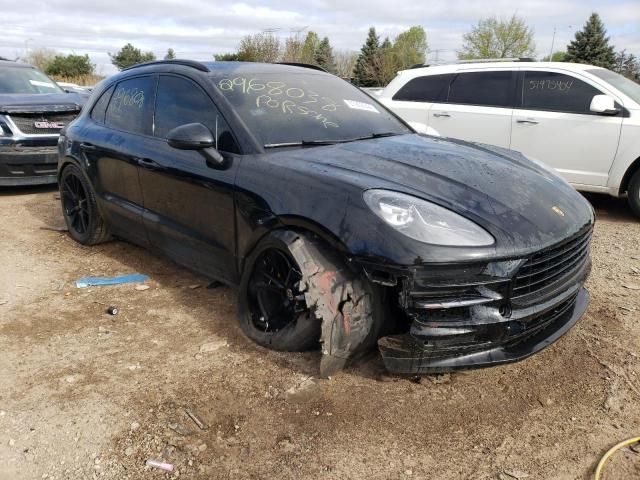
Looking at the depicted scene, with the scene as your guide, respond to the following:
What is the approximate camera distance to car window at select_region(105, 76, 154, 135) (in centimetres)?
409

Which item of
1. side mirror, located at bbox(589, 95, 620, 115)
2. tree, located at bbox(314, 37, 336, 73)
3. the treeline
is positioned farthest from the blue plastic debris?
tree, located at bbox(314, 37, 336, 73)

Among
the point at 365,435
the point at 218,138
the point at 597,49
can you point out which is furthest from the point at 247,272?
the point at 597,49

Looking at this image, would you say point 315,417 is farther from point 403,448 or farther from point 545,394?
point 545,394

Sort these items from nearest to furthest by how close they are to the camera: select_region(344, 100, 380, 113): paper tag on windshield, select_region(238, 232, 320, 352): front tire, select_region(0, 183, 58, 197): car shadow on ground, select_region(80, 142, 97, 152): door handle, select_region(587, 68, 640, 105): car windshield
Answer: select_region(238, 232, 320, 352): front tire
select_region(344, 100, 380, 113): paper tag on windshield
select_region(80, 142, 97, 152): door handle
select_region(587, 68, 640, 105): car windshield
select_region(0, 183, 58, 197): car shadow on ground

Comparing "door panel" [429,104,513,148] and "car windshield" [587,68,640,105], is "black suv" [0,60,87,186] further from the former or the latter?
"car windshield" [587,68,640,105]

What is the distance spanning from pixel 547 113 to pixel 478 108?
815 mm

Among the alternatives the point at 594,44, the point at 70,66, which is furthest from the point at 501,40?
the point at 70,66

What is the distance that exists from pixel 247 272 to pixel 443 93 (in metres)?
4.89

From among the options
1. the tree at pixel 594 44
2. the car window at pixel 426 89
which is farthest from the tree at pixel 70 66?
the car window at pixel 426 89

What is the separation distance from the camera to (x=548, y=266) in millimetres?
2650

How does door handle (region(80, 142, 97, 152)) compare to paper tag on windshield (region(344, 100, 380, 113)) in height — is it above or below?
below

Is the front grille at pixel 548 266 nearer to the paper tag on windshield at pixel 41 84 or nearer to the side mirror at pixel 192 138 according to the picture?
the side mirror at pixel 192 138

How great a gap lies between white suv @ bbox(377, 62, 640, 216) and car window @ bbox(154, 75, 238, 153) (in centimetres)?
400

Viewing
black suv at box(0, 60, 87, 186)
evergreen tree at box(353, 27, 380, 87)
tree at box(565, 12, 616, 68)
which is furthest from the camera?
evergreen tree at box(353, 27, 380, 87)
